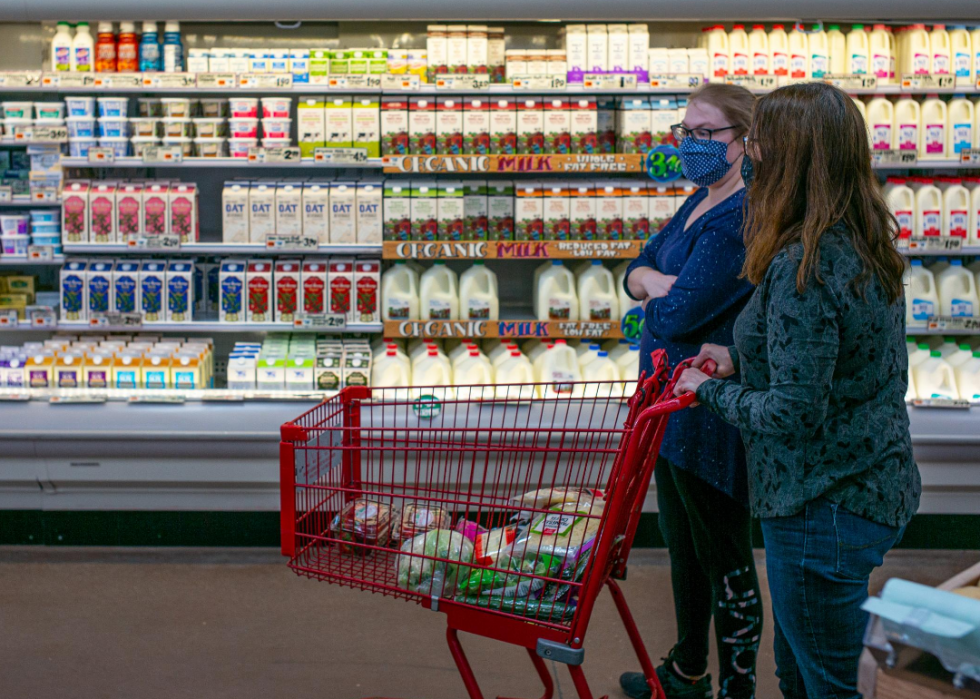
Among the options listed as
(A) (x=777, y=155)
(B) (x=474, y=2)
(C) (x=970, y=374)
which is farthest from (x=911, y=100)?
(A) (x=777, y=155)

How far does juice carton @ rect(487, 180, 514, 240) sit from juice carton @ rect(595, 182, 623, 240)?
0.38 metres

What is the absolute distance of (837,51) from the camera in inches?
165

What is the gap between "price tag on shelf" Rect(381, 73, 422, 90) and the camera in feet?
13.2

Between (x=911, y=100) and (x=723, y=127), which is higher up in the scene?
(x=911, y=100)

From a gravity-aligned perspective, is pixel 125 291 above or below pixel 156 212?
below

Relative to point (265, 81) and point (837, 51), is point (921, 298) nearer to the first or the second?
point (837, 51)

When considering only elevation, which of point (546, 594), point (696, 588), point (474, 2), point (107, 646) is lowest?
point (107, 646)

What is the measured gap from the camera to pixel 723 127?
2.37m

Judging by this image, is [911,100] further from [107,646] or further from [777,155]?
[107,646]

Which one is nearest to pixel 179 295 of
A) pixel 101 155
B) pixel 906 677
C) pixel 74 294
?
pixel 74 294

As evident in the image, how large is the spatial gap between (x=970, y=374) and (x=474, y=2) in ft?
8.63

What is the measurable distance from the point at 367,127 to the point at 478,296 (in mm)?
880

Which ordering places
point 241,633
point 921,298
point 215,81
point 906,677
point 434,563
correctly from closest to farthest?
point 906,677 → point 434,563 → point 241,633 → point 215,81 → point 921,298

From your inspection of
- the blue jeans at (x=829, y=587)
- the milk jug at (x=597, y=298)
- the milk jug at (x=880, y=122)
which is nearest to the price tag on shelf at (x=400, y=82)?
the milk jug at (x=597, y=298)
